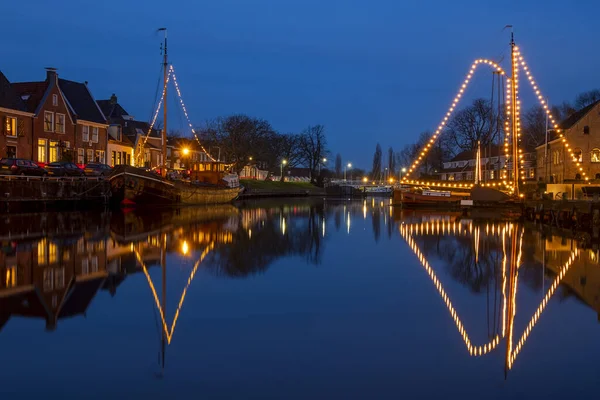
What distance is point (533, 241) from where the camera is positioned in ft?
81.5

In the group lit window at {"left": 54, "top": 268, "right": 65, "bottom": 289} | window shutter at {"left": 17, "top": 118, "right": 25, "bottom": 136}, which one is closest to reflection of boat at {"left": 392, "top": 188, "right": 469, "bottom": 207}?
window shutter at {"left": 17, "top": 118, "right": 25, "bottom": 136}

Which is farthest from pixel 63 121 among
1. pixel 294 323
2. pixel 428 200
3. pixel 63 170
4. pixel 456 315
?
pixel 456 315

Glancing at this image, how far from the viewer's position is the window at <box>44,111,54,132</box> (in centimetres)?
5669

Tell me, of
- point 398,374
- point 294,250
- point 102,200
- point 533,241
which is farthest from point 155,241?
point 102,200

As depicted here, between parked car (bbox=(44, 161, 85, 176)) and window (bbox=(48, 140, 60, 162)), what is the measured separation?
9175 mm

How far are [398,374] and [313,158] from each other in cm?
12316

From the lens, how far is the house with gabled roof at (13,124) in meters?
51.3

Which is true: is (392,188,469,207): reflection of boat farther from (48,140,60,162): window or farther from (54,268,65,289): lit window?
(54,268,65,289): lit window

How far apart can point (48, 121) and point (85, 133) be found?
6.12m

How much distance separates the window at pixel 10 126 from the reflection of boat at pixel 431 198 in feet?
110

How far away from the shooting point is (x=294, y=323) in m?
10.1

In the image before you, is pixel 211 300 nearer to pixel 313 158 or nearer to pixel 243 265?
pixel 243 265

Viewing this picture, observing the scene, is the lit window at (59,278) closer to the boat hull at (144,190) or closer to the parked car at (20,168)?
the parked car at (20,168)

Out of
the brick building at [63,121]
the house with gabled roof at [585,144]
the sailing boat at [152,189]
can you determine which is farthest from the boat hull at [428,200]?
the brick building at [63,121]
